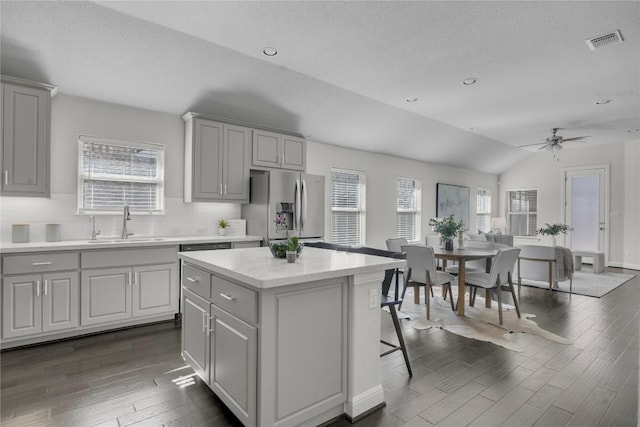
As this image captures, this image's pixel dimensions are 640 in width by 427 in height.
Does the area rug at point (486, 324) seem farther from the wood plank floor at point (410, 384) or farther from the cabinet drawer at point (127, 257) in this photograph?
the cabinet drawer at point (127, 257)

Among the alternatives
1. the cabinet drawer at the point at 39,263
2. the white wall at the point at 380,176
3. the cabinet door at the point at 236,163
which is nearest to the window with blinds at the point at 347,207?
the white wall at the point at 380,176

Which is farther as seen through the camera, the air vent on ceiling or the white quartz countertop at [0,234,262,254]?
the air vent on ceiling

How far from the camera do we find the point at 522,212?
32.0 ft

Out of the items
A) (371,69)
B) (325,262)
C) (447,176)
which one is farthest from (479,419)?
(447,176)

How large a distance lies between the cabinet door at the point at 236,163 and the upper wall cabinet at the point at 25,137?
6.10 feet

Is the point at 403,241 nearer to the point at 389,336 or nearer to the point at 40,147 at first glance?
the point at 389,336

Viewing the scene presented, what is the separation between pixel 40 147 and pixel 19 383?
2.11m

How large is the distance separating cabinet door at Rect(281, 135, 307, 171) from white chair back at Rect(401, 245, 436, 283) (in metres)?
2.11

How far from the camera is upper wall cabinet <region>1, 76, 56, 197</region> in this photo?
123 inches

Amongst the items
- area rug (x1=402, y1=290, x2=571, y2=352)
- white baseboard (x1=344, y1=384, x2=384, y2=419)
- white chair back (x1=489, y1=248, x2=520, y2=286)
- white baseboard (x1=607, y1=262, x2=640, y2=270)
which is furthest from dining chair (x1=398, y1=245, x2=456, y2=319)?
white baseboard (x1=607, y1=262, x2=640, y2=270)

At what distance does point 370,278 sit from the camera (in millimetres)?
2148

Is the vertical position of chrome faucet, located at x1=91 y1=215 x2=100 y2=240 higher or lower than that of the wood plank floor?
higher

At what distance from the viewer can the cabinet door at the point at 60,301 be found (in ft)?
10.3

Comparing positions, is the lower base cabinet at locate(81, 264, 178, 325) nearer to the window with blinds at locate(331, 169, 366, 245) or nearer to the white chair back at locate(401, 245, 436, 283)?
the white chair back at locate(401, 245, 436, 283)
